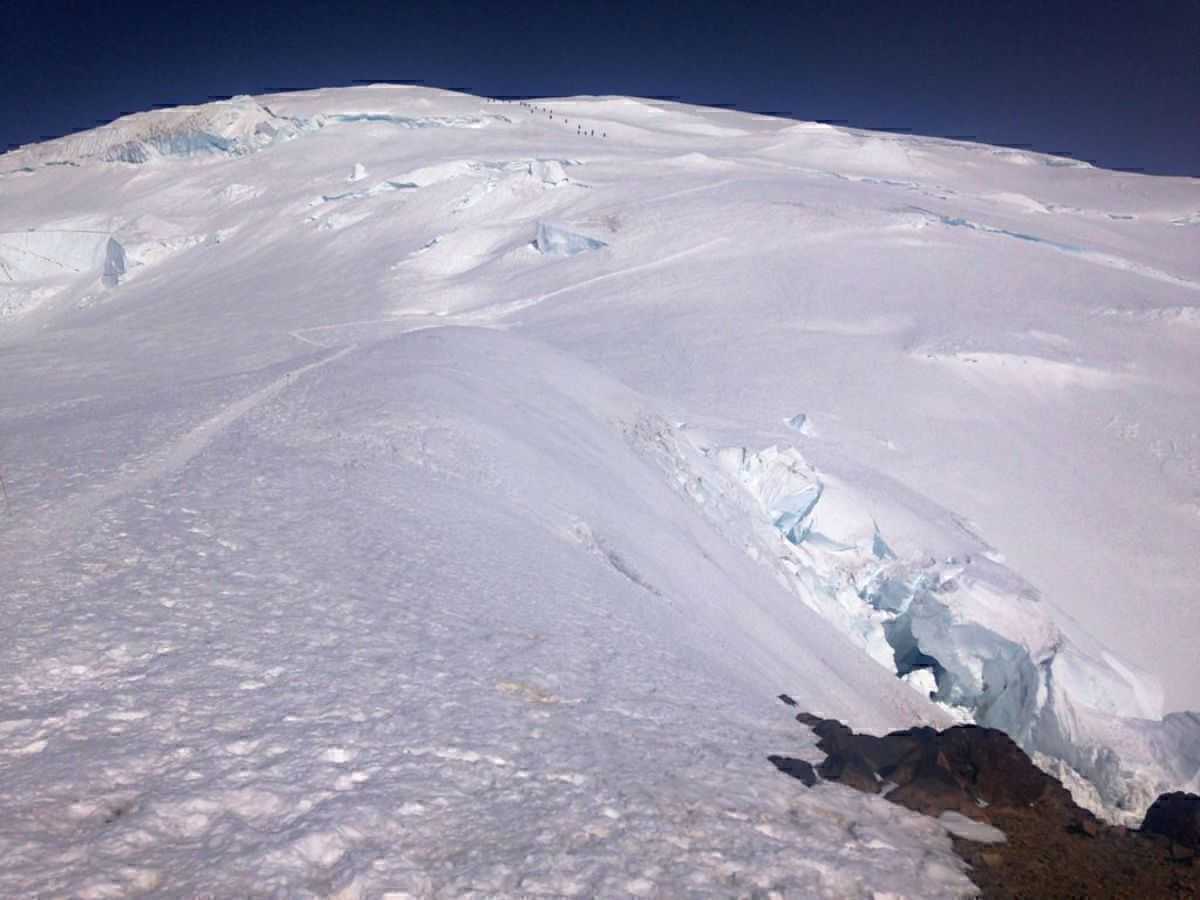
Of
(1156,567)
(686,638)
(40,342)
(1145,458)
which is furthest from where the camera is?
(40,342)

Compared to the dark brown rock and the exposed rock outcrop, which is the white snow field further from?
the dark brown rock

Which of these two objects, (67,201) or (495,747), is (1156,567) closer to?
(495,747)

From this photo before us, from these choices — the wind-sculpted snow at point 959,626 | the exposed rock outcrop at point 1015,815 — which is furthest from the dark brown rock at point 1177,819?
the wind-sculpted snow at point 959,626

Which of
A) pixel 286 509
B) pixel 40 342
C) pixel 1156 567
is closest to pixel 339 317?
pixel 40 342

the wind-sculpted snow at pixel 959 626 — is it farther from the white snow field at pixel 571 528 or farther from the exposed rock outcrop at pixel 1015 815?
the exposed rock outcrop at pixel 1015 815

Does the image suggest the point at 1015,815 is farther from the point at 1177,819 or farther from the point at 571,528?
the point at 571,528

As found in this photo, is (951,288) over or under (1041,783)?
over

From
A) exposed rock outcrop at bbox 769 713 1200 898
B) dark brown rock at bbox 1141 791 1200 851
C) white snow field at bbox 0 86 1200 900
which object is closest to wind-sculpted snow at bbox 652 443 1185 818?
white snow field at bbox 0 86 1200 900

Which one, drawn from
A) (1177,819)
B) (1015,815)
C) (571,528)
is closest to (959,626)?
(571,528)
